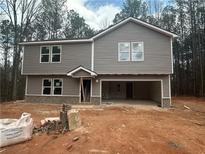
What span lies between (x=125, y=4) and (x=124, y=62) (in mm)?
19717

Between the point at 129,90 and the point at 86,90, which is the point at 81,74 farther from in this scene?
the point at 129,90

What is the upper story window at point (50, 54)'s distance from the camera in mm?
17031

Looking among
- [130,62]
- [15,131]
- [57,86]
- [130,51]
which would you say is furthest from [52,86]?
[15,131]

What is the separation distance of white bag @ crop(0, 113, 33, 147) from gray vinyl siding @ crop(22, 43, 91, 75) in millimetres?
9914

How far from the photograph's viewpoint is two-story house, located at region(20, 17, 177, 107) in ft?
50.0

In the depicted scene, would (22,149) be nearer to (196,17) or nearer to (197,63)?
(197,63)

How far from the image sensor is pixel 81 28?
3322cm

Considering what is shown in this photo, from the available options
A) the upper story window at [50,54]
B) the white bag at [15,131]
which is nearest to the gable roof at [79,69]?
the upper story window at [50,54]

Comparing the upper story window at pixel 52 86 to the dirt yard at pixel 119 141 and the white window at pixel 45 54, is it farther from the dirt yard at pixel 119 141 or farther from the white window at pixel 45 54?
the dirt yard at pixel 119 141

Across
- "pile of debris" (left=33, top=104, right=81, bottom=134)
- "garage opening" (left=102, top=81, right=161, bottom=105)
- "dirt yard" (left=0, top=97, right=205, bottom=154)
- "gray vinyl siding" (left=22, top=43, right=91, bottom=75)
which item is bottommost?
"dirt yard" (left=0, top=97, right=205, bottom=154)

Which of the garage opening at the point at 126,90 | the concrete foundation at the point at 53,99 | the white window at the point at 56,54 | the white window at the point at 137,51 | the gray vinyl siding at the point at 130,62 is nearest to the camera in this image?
the gray vinyl siding at the point at 130,62

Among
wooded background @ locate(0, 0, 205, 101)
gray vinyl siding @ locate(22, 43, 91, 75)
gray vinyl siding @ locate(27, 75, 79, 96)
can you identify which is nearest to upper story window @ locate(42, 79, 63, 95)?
gray vinyl siding @ locate(27, 75, 79, 96)

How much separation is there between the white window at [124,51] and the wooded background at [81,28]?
13450 mm

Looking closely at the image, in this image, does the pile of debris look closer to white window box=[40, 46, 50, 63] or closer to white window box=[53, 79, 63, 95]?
white window box=[53, 79, 63, 95]
